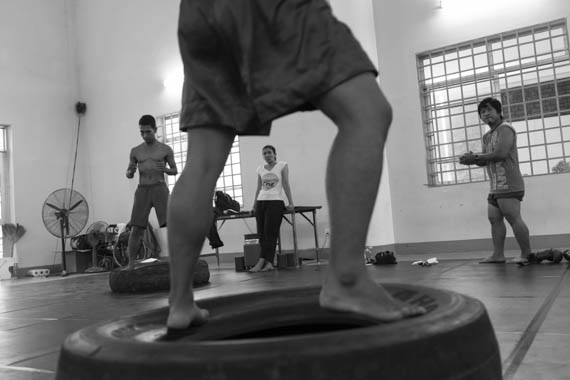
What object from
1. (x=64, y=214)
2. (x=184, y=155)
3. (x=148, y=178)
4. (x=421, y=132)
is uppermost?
(x=184, y=155)

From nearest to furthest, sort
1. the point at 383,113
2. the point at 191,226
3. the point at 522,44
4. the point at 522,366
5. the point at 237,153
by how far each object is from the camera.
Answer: the point at 383,113 < the point at 191,226 < the point at 522,366 < the point at 522,44 < the point at 237,153

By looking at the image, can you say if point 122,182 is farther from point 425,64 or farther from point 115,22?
point 425,64

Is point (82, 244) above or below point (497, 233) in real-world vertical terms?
above

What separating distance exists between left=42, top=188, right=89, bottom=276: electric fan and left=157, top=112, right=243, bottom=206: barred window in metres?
1.75

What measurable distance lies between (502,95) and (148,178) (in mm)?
4731

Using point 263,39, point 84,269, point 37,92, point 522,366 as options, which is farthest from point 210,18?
point 37,92

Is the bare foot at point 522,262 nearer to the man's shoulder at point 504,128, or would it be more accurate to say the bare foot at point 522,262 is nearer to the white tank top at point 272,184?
the man's shoulder at point 504,128

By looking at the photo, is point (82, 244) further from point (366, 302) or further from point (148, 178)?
point (366, 302)

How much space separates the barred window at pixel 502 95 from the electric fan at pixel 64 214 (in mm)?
5867

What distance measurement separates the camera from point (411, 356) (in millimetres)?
770

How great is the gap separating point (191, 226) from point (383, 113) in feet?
1.63

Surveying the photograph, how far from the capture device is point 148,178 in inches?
215

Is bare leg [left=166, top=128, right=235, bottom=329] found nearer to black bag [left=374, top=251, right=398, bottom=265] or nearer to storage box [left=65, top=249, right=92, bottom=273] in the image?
black bag [left=374, top=251, right=398, bottom=265]

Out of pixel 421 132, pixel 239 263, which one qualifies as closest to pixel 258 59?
pixel 239 263
